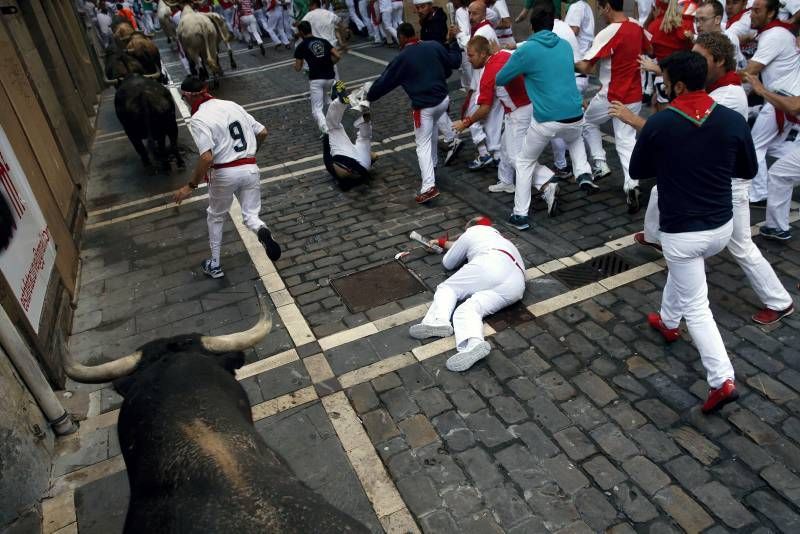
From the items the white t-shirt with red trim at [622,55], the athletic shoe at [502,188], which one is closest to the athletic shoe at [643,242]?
the white t-shirt with red trim at [622,55]

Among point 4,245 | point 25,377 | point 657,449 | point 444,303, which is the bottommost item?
point 657,449

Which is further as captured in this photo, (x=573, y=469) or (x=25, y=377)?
(x=25, y=377)

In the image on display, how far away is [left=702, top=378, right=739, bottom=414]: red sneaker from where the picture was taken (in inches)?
170

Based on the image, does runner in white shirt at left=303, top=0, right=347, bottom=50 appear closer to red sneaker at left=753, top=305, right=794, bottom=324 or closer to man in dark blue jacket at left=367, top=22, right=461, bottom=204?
man in dark blue jacket at left=367, top=22, right=461, bottom=204

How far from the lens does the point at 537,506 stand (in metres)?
3.91

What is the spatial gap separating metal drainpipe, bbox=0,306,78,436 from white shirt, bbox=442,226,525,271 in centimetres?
393

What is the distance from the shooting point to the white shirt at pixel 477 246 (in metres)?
6.03

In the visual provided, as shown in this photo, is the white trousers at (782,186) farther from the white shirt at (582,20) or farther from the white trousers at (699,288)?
the white shirt at (582,20)

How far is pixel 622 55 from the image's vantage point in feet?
24.3

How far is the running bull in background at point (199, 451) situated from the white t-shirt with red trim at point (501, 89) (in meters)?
4.98

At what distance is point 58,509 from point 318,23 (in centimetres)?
1010

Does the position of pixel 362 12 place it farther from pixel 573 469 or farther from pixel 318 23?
pixel 573 469

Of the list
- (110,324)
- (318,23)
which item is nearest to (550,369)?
(110,324)

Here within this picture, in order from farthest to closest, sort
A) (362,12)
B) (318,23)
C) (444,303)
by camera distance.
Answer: (362,12), (318,23), (444,303)
